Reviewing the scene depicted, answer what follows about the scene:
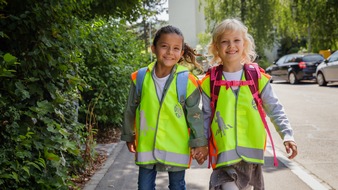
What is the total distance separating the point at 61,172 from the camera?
380cm

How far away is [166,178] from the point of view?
561 centimetres

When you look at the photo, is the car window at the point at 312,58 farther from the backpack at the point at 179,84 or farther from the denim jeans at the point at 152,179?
the denim jeans at the point at 152,179

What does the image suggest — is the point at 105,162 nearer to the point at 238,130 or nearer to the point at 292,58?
the point at 238,130

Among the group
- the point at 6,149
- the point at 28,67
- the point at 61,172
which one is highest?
the point at 28,67

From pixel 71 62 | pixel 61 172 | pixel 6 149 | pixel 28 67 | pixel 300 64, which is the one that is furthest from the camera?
pixel 300 64

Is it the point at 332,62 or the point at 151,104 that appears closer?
the point at 151,104

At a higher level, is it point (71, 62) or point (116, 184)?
point (71, 62)

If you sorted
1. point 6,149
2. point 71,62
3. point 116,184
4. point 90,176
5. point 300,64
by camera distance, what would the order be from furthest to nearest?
point 300,64 < point 90,176 < point 116,184 < point 71,62 < point 6,149

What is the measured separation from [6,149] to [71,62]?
3.82 feet

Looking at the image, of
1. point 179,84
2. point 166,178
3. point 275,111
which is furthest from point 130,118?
point 166,178

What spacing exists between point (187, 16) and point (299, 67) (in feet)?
160

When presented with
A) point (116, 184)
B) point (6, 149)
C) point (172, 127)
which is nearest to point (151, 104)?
point (172, 127)

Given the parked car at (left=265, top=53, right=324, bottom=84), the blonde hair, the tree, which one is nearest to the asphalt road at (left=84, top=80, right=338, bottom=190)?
the tree

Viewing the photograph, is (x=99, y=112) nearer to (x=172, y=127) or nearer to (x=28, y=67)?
(x=28, y=67)
